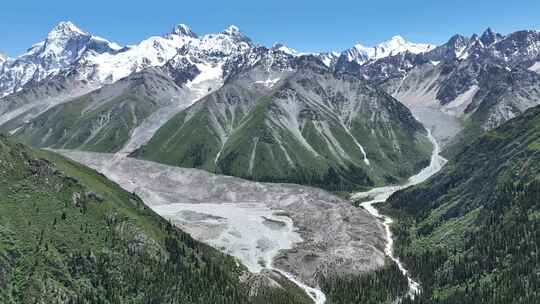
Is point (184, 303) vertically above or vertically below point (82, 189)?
below

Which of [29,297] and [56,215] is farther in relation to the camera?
[56,215]

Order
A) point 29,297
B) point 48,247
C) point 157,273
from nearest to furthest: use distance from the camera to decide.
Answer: point 29,297 → point 48,247 → point 157,273

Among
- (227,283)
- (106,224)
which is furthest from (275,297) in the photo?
(106,224)

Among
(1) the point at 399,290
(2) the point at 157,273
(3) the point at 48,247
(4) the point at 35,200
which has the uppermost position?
(4) the point at 35,200

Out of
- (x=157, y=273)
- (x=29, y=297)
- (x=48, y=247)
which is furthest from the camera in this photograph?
(x=157, y=273)

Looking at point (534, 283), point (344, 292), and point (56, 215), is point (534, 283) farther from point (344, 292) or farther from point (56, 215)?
point (56, 215)

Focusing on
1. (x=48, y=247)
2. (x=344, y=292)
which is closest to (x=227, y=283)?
(x=344, y=292)

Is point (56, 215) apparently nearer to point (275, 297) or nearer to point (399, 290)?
point (275, 297)
